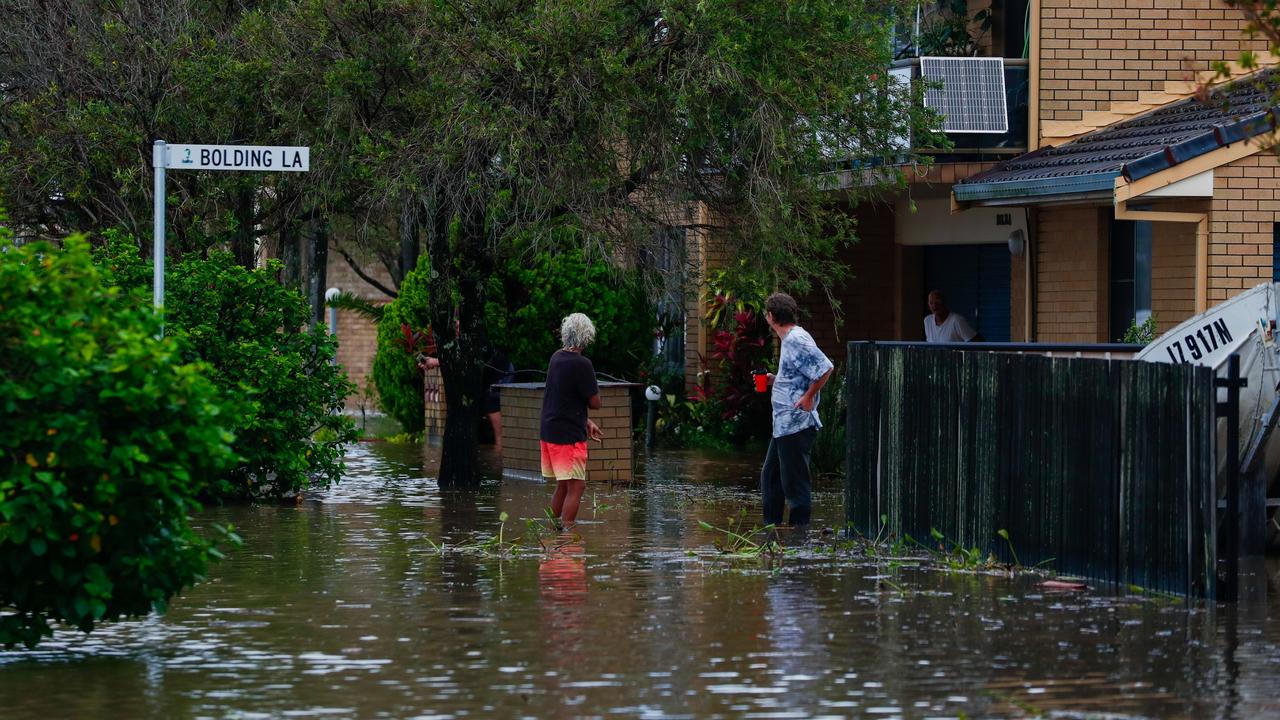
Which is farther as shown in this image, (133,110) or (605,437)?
(605,437)

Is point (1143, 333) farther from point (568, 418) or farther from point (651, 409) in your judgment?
point (651, 409)

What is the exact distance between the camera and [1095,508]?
1041 centimetres

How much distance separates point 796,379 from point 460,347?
502cm

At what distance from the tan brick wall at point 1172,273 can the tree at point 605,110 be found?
297 centimetres

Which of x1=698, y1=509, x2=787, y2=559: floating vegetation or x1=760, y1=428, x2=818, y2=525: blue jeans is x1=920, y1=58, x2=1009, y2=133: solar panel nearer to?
x1=760, y1=428, x2=818, y2=525: blue jeans

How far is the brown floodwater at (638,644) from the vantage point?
744cm

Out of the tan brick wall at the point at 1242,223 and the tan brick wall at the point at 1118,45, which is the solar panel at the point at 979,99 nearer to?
the tan brick wall at the point at 1118,45

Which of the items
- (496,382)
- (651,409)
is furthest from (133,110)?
(651,409)

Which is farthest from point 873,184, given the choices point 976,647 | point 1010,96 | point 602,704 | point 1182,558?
point 602,704

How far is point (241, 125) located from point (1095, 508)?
32.4ft

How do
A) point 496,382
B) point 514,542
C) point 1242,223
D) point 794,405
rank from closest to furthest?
1. point 514,542
2. point 794,405
3. point 1242,223
4. point 496,382

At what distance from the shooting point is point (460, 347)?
57.6 feet

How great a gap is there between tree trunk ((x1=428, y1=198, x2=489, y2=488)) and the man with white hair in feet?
11.9

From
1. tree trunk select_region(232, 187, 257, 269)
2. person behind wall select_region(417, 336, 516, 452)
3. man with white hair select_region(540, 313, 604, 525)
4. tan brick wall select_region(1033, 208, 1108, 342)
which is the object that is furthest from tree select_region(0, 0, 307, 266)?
tan brick wall select_region(1033, 208, 1108, 342)
